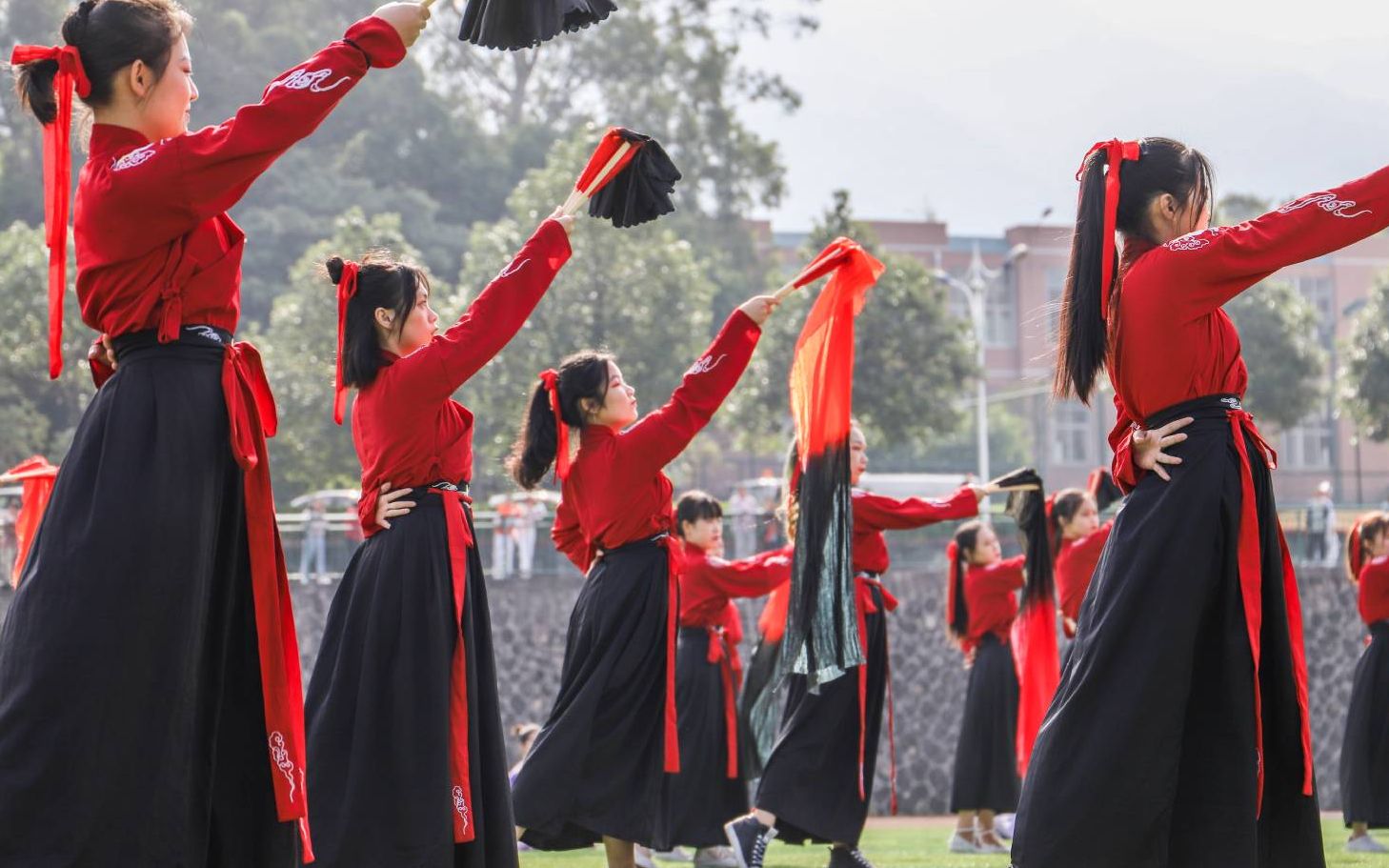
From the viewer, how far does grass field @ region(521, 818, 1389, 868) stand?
8461 millimetres

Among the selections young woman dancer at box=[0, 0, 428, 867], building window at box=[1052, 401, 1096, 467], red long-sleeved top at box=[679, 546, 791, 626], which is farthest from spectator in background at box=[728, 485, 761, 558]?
building window at box=[1052, 401, 1096, 467]

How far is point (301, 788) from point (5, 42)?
34921mm

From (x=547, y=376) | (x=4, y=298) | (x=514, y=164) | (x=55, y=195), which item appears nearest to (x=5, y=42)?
(x=514, y=164)

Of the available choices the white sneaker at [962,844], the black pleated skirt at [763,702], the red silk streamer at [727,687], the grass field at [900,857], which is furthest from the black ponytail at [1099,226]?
the white sneaker at [962,844]

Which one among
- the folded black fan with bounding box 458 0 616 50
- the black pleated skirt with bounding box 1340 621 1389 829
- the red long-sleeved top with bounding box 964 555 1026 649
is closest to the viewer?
the folded black fan with bounding box 458 0 616 50

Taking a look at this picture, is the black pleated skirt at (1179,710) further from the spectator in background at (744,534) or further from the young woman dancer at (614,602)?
the spectator in background at (744,534)

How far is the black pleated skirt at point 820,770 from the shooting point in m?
7.46

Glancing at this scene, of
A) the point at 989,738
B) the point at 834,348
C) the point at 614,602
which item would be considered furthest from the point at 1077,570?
the point at 614,602

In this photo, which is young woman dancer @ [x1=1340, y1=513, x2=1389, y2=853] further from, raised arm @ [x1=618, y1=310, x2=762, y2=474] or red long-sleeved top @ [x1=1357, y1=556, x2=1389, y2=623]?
raised arm @ [x1=618, y1=310, x2=762, y2=474]

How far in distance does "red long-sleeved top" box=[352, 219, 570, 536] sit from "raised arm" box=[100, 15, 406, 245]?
1.19 metres

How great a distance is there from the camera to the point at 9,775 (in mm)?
3379

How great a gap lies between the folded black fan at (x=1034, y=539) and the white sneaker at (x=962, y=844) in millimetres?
1706

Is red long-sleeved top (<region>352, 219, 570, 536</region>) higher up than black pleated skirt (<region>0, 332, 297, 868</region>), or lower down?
higher up

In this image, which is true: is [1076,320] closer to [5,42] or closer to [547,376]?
[547,376]
